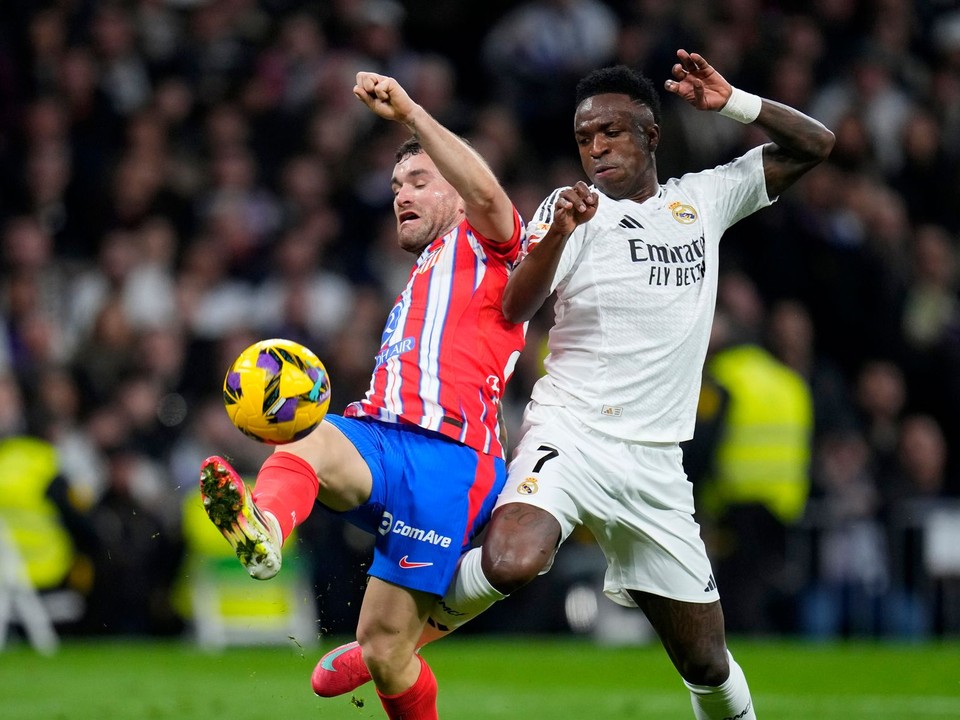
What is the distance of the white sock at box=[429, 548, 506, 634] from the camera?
5719mm

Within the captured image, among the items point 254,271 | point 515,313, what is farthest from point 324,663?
point 254,271

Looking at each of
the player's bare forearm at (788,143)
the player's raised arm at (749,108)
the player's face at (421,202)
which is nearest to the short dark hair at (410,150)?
the player's face at (421,202)

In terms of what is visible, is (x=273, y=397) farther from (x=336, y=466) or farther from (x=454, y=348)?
(x=454, y=348)

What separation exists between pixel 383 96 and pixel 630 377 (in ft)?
4.65

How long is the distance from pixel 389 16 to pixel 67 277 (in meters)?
4.38

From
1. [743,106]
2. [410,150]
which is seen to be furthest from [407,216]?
[743,106]

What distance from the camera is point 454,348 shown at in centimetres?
602

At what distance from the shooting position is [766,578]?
480 inches

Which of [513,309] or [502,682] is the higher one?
[513,309]

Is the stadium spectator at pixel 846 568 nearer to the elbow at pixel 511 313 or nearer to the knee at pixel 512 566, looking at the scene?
the elbow at pixel 511 313

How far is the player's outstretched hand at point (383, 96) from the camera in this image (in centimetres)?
558

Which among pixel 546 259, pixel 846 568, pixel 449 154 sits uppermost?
pixel 449 154

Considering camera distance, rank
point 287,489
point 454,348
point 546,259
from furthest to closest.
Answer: point 454,348, point 546,259, point 287,489

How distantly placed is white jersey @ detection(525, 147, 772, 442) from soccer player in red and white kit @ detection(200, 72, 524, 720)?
0.23 metres
